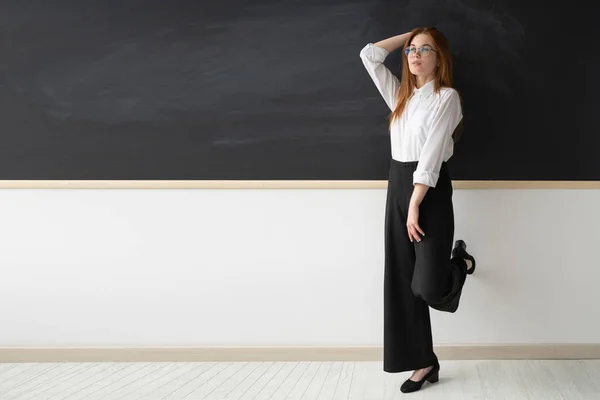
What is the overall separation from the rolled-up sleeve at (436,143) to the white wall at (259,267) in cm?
47

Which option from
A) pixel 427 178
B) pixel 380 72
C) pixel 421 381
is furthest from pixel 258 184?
pixel 421 381

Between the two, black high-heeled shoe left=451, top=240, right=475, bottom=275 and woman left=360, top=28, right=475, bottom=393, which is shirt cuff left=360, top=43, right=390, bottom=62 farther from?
black high-heeled shoe left=451, top=240, right=475, bottom=275

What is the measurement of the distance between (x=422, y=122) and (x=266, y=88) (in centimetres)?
76

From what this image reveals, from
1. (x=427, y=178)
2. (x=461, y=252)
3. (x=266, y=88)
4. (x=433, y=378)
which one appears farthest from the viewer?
(x=266, y=88)

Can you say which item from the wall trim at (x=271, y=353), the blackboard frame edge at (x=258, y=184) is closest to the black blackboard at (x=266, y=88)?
the blackboard frame edge at (x=258, y=184)

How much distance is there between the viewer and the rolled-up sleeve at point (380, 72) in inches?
114

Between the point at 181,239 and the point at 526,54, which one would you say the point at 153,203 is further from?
the point at 526,54

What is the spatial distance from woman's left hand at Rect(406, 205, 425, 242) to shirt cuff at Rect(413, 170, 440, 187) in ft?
0.35

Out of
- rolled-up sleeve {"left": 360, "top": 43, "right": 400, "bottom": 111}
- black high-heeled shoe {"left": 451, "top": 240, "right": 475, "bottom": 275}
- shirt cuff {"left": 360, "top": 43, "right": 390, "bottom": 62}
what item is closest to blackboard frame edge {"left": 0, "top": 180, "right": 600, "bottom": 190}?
black high-heeled shoe {"left": 451, "top": 240, "right": 475, "bottom": 275}

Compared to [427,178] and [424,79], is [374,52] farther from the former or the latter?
[427,178]

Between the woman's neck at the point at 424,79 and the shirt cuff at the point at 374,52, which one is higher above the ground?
the shirt cuff at the point at 374,52

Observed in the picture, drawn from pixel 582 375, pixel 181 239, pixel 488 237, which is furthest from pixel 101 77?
pixel 582 375

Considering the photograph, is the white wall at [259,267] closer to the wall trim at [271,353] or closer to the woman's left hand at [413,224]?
the wall trim at [271,353]

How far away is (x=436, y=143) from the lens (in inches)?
106
